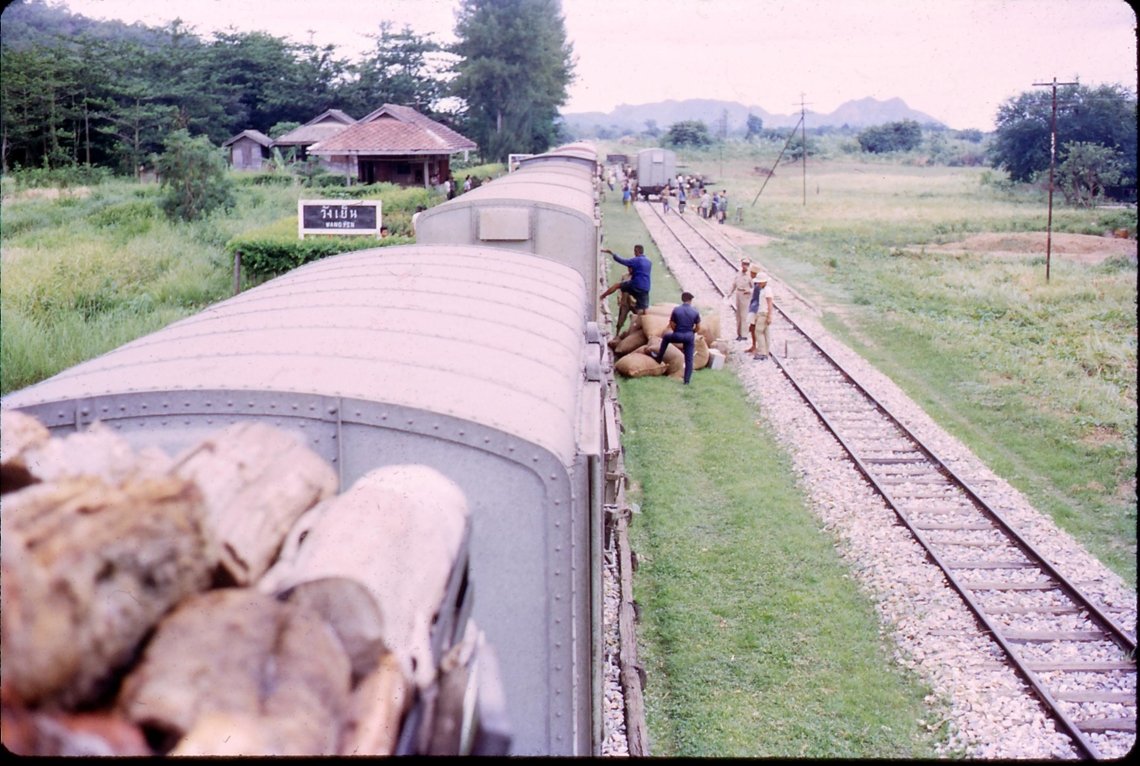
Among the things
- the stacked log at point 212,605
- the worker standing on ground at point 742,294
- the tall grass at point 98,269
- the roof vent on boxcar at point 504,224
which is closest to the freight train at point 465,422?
the stacked log at point 212,605

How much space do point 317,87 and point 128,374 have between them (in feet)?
88.9

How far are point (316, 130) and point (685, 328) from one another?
695 inches

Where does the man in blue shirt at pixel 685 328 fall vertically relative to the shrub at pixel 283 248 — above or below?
below

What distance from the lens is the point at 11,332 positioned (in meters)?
12.8

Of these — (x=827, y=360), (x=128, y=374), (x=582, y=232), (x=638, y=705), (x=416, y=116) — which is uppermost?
(x=416, y=116)

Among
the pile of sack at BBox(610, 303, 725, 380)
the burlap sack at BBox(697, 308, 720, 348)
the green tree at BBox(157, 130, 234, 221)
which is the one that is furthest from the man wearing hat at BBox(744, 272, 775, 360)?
the green tree at BBox(157, 130, 234, 221)

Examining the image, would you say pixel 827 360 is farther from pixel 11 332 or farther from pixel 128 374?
pixel 128 374

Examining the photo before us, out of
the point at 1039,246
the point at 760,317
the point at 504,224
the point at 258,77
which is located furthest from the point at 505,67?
the point at 504,224

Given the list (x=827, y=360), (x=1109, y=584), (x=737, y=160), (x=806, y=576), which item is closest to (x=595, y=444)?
(x=806, y=576)

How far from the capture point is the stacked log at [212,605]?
2.29 meters

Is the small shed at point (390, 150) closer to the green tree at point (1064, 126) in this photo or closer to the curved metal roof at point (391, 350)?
the curved metal roof at point (391, 350)

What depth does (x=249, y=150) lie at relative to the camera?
31750 mm

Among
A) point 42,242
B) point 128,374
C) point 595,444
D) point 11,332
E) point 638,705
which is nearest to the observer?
point 128,374

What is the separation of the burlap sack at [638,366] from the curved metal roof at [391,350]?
8355 millimetres
